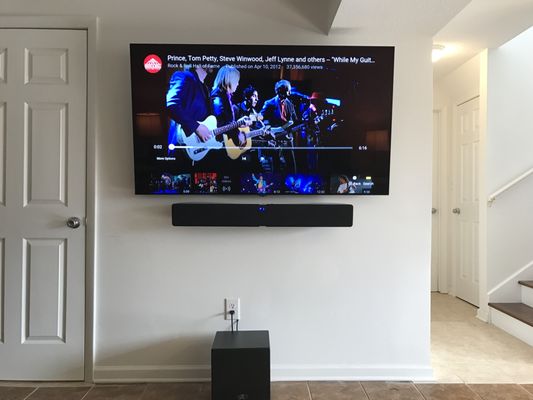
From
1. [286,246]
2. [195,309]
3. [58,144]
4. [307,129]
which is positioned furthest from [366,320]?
[58,144]

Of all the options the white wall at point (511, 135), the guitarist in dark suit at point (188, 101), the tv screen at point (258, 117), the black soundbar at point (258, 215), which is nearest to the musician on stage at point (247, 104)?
the tv screen at point (258, 117)

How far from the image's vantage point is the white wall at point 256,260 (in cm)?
213

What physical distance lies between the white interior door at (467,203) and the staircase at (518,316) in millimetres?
A: 465

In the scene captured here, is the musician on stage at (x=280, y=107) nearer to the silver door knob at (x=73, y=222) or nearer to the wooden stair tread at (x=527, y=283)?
the silver door knob at (x=73, y=222)

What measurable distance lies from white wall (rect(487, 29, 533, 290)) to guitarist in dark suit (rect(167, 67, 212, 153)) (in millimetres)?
2435

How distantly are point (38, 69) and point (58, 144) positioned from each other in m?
0.44

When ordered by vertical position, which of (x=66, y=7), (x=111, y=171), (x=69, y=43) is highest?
(x=66, y=7)

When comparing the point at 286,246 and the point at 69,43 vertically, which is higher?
the point at 69,43

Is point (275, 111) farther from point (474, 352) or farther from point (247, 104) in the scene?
point (474, 352)

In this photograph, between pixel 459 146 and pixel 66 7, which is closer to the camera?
pixel 66 7

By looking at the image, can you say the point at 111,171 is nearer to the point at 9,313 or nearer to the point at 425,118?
the point at 9,313

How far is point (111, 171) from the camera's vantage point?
2143mm

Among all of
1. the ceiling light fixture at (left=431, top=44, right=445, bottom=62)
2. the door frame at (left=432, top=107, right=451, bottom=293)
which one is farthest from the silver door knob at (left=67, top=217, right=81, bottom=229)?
the door frame at (left=432, top=107, right=451, bottom=293)

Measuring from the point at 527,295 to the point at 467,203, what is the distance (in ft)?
3.38
